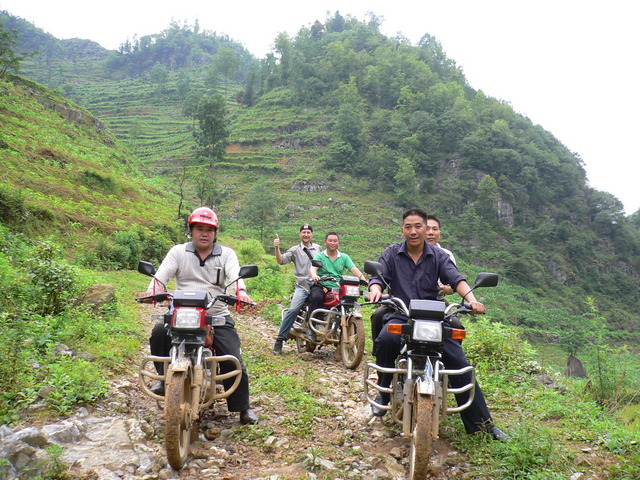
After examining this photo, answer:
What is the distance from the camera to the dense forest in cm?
5753

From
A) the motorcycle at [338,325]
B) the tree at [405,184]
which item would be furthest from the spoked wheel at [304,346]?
the tree at [405,184]

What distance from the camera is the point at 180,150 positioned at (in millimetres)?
67500

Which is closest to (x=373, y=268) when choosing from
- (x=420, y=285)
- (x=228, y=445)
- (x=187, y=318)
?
(x=420, y=285)

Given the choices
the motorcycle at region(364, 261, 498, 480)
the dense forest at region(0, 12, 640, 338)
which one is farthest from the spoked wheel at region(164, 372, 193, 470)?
the dense forest at region(0, 12, 640, 338)

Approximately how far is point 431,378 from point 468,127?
76169 mm

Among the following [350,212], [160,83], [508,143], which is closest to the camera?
[350,212]

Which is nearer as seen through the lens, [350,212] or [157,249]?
[157,249]

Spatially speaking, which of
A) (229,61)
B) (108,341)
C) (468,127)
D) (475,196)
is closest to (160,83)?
(229,61)

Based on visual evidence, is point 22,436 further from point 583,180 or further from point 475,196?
point 583,180

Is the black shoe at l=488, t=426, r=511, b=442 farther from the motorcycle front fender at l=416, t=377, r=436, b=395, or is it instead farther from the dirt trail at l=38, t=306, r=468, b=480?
the motorcycle front fender at l=416, t=377, r=436, b=395

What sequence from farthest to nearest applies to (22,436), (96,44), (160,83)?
(96,44) → (160,83) → (22,436)

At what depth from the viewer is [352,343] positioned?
661 centimetres

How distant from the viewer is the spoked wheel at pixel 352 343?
6340 millimetres

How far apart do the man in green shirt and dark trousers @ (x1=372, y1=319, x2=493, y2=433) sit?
328 centimetres
